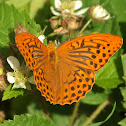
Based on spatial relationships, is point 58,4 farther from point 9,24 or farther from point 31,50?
point 31,50

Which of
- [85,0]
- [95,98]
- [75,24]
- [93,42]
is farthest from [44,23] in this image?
[93,42]

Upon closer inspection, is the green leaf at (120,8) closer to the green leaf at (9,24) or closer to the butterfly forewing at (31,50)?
the green leaf at (9,24)

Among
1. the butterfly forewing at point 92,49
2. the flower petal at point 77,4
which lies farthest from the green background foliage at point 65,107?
the butterfly forewing at point 92,49

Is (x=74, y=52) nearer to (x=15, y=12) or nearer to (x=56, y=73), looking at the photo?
(x=56, y=73)

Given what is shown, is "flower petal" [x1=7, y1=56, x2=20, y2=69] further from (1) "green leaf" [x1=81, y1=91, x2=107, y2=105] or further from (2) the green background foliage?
(1) "green leaf" [x1=81, y1=91, x2=107, y2=105]

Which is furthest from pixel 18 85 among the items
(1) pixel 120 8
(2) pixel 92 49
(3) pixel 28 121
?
(1) pixel 120 8

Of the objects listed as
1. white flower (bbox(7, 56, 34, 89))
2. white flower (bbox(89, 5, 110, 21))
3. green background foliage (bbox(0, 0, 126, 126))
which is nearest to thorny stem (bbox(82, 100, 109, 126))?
green background foliage (bbox(0, 0, 126, 126))
